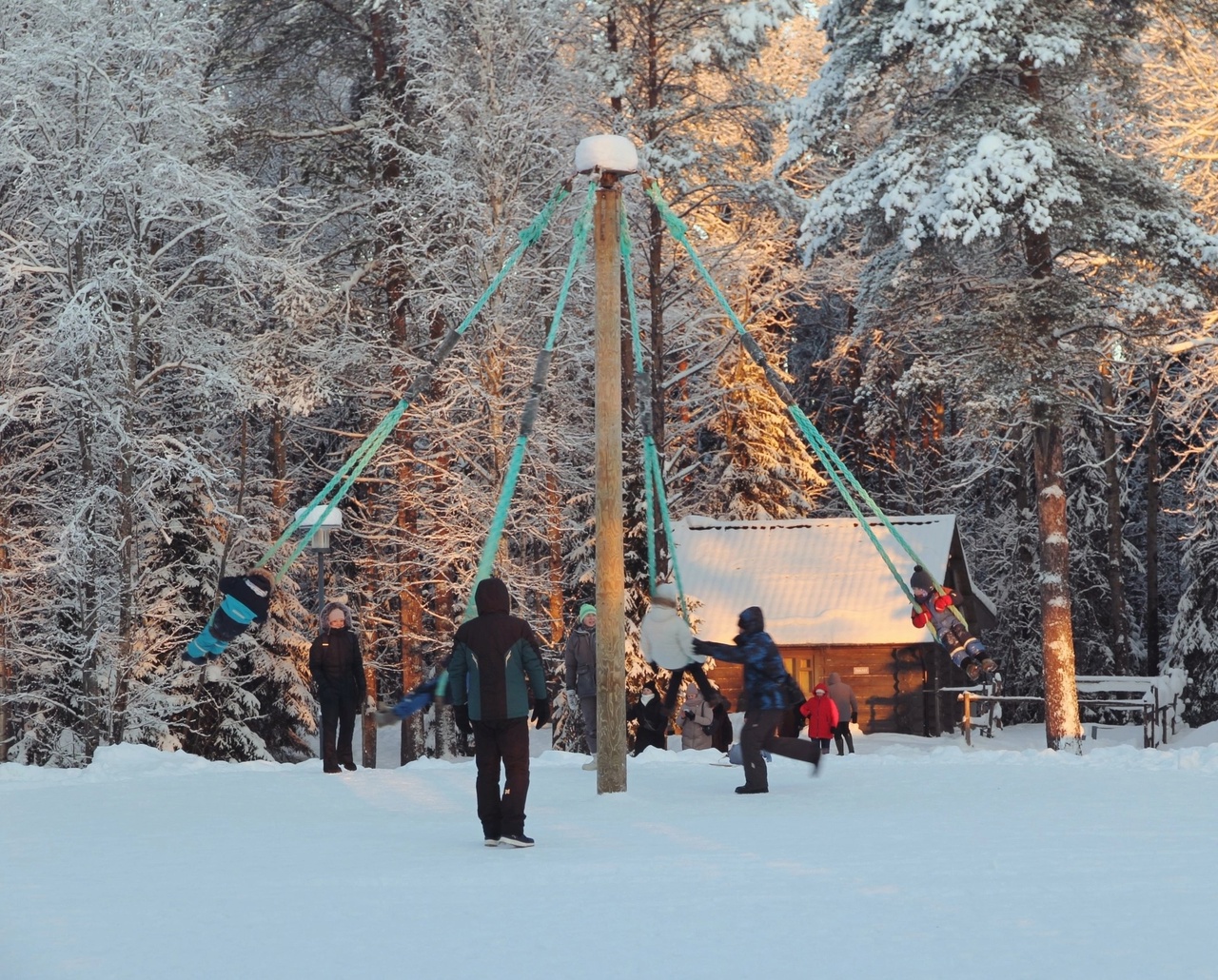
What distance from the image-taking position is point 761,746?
1378 cm

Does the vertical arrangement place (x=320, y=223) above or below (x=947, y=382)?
above

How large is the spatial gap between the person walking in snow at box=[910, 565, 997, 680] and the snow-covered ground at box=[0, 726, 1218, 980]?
84.5 inches

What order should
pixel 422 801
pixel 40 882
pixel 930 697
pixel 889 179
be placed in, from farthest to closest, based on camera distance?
pixel 930 697 < pixel 889 179 < pixel 422 801 < pixel 40 882

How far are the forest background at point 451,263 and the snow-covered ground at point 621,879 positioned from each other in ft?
31.3

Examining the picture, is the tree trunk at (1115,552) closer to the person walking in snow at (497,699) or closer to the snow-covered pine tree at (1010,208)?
the snow-covered pine tree at (1010,208)

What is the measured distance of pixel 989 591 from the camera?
45.1m

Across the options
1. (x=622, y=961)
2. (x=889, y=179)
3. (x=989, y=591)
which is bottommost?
(x=622, y=961)

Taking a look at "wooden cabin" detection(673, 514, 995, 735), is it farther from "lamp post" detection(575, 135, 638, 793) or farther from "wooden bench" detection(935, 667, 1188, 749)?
"lamp post" detection(575, 135, 638, 793)

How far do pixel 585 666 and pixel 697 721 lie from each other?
5492 mm

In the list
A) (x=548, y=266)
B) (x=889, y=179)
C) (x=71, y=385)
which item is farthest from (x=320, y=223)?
(x=889, y=179)

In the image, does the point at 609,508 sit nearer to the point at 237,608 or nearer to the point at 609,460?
the point at 609,460

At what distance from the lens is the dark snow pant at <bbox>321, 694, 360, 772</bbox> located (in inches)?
639

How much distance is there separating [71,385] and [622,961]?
20534 millimetres

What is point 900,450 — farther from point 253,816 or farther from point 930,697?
point 253,816
